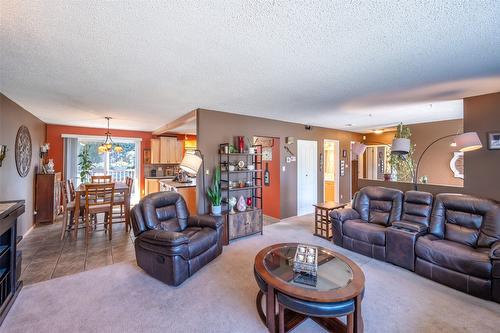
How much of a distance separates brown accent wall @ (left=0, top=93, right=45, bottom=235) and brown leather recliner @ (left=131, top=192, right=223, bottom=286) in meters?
2.38

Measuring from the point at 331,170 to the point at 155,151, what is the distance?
18.8ft

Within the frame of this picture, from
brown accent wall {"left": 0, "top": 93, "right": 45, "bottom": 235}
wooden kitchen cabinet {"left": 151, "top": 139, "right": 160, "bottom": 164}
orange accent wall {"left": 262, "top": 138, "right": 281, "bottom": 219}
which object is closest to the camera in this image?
brown accent wall {"left": 0, "top": 93, "right": 45, "bottom": 235}

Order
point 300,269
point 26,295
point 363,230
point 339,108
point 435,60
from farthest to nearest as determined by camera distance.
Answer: point 339,108 → point 363,230 → point 26,295 → point 435,60 → point 300,269

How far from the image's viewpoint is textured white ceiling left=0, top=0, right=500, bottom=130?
1.47 meters

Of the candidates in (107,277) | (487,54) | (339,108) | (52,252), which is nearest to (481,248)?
(487,54)

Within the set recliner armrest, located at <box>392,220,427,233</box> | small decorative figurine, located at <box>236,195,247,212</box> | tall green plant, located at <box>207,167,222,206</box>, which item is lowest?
recliner armrest, located at <box>392,220,427,233</box>

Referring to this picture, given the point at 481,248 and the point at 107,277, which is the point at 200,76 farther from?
the point at 481,248

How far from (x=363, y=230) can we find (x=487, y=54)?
251cm

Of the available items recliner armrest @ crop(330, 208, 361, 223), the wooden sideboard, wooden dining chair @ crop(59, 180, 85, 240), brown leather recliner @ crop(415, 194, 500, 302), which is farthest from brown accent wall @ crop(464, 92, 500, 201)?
the wooden sideboard

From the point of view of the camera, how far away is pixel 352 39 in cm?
180

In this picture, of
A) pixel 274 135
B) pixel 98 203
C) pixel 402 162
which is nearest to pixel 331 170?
pixel 402 162

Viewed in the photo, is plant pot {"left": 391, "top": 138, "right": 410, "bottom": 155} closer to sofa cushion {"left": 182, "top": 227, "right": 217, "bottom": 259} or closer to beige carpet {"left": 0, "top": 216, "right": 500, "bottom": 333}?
beige carpet {"left": 0, "top": 216, "right": 500, "bottom": 333}

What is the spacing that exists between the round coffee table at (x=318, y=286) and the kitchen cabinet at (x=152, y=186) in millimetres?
5159

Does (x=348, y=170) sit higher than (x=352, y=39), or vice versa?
(x=352, y=39)
